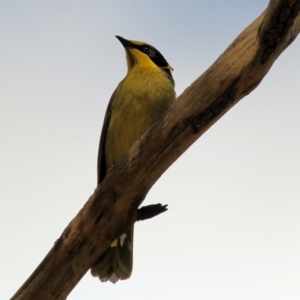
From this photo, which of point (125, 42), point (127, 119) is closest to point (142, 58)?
point (125, 42)

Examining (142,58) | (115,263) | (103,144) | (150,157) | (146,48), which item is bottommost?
(115,263)

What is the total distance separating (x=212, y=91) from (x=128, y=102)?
1611mm

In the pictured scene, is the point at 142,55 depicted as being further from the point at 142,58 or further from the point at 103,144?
the point at 103,144

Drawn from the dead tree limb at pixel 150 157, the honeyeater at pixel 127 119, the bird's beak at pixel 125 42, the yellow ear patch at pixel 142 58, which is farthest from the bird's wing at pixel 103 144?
the dead tree limb at pixel 150 157

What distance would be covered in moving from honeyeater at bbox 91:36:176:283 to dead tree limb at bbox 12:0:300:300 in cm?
96

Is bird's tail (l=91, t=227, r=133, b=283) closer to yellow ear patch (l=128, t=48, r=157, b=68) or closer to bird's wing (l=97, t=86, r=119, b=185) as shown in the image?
bird's wing (l=97, t=86, r=119, b=185)

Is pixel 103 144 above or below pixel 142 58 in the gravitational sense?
below

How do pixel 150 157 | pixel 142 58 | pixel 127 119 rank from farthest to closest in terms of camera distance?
pixel 142 58 → pixel 127 119 → pixel 150 157

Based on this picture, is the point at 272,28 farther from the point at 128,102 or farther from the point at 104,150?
the point at 104,150

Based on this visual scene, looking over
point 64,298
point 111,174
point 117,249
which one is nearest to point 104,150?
point 117,249

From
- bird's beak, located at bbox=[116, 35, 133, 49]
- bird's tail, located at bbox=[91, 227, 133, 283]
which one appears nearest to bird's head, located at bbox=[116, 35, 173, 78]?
bird's beak, located at bbox=[116, 35, 133, 49]

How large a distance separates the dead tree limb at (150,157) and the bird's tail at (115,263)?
863mm

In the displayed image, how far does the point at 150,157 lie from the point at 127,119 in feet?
4.22

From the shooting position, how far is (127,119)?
5441 mm
